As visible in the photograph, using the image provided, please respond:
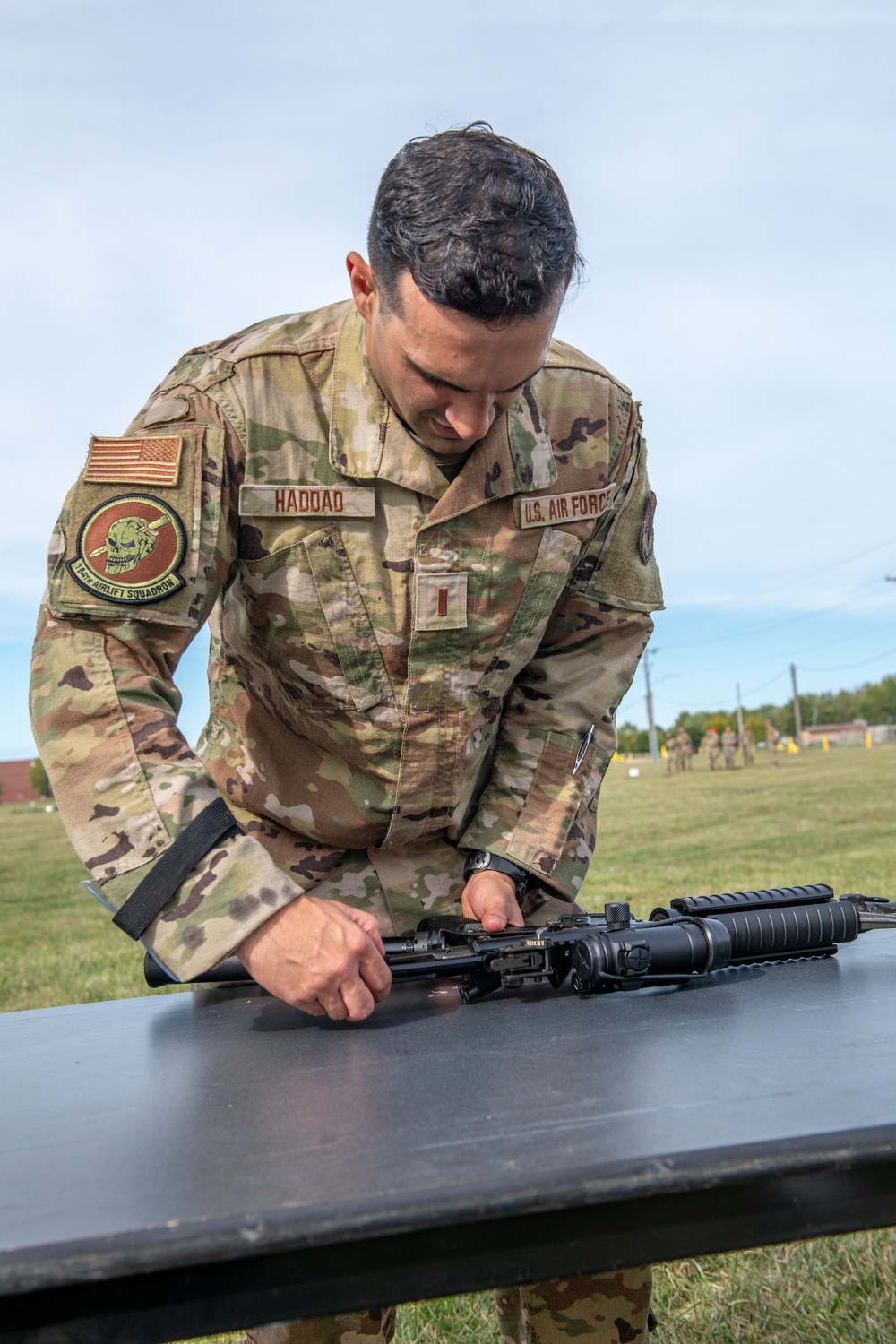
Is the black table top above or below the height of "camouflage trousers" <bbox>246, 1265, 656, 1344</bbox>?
above

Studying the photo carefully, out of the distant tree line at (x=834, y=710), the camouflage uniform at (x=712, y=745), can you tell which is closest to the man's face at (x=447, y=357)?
the camouflage uniform at (x=712, y=745)

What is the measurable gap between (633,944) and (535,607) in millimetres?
817

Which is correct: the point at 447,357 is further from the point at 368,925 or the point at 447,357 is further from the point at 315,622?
the point at 368,925

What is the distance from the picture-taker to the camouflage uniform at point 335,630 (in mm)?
1712

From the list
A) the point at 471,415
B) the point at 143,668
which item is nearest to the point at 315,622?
the point at 143,668

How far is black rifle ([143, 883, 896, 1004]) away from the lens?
1671 mm

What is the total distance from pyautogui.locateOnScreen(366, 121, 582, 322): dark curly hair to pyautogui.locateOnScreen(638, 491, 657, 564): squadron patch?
75 centimetres

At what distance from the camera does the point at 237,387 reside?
6.51ft

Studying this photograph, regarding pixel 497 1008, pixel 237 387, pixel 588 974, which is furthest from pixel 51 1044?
pixel 237 387

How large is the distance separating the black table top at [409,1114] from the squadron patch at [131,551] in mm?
693

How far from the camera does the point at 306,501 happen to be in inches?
79.1

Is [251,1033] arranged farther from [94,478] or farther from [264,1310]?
[94,478]

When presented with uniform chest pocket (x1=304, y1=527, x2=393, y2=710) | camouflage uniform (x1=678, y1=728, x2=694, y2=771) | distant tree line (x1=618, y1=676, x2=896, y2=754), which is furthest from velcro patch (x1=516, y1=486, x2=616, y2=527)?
distant tree line (x1=618, y1=676, x2=896, y2=754)

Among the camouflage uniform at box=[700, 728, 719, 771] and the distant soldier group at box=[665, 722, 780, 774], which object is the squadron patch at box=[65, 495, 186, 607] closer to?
the distant soldier group at box=[665, 722, 780, 774]
